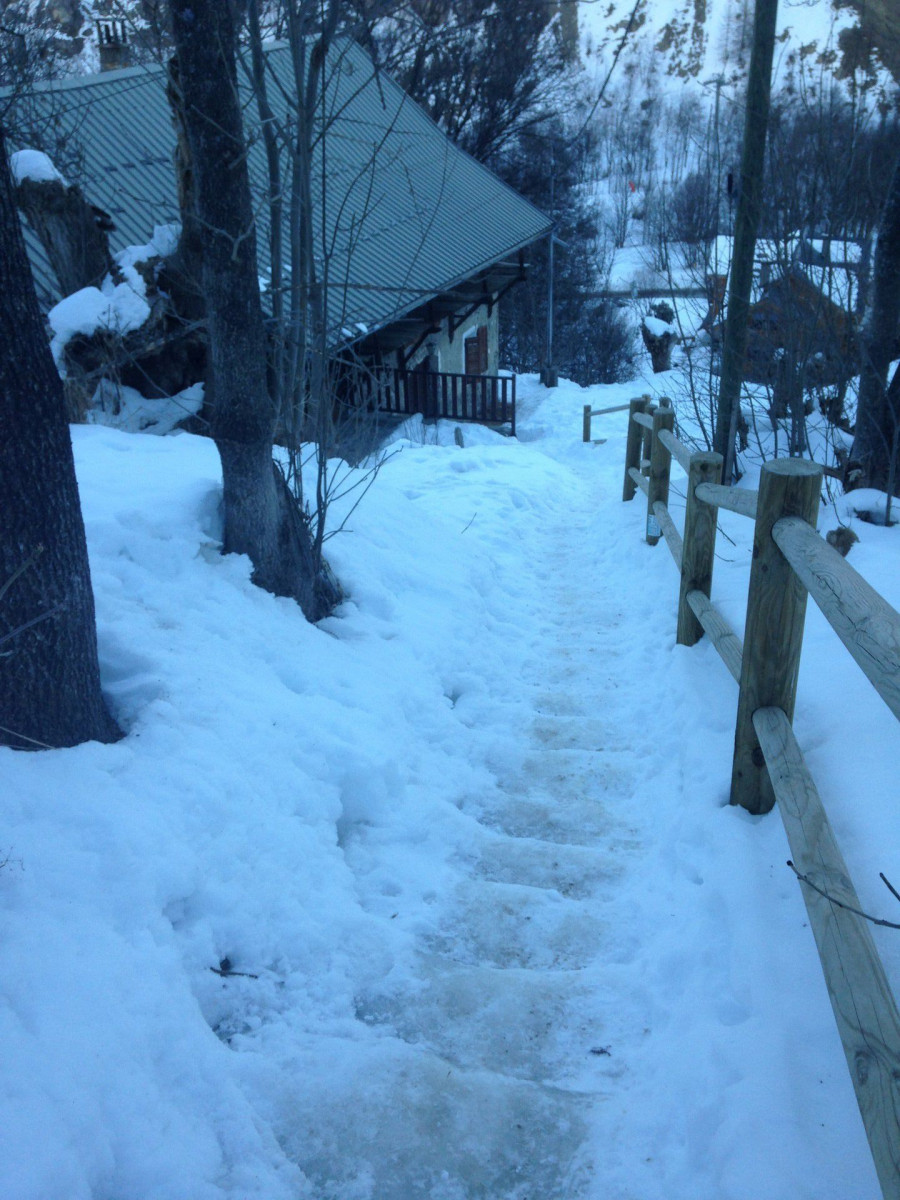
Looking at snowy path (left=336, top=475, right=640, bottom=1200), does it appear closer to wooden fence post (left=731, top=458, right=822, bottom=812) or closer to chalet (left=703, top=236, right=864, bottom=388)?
wooden fence post (left=731, top=458, right=822, bottom=812)

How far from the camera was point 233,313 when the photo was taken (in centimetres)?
398

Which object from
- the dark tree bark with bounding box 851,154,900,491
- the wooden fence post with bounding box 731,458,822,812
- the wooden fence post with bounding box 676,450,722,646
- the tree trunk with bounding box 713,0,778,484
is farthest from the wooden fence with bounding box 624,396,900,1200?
the dark tree bark with bounding box 851,154,900,491

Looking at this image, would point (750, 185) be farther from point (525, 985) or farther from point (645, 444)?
point (525, 985)

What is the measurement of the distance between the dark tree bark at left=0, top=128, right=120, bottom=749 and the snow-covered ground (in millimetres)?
200

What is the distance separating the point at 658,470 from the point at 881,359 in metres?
2.20

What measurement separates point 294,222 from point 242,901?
118 inches

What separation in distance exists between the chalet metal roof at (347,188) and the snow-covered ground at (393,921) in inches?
151

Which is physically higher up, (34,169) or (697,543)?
(34,169)

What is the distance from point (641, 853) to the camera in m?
3.27

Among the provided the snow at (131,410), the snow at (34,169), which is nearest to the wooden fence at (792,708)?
the snow at (131,410)

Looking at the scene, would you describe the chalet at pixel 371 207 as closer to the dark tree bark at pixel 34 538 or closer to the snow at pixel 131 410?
the snow at pixel 131 410

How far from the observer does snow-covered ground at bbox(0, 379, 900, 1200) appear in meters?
1.95

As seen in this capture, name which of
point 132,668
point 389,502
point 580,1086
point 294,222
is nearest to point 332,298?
point 389,502

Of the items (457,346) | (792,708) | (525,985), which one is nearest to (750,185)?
(792,708)
